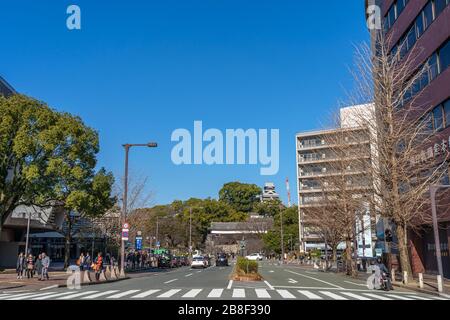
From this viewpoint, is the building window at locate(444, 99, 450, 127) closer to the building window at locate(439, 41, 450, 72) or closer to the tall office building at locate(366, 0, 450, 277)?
the tall office building at locate(366, 0, 450, 277)

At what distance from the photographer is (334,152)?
32.7 m

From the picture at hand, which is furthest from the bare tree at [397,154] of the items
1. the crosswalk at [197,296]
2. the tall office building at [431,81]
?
the crosswalk at [197,296]

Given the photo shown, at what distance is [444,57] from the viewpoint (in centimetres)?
2628

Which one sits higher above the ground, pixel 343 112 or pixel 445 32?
pixel 445 32

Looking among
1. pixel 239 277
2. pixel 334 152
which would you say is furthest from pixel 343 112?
pixel 239 277

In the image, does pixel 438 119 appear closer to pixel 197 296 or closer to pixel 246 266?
pixel 246 266

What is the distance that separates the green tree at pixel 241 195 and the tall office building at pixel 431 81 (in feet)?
244

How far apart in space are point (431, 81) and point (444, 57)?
2157 mm

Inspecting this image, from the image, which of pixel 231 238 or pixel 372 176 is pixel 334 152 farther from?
pixel 231 238

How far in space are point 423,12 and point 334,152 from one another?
1117 cm

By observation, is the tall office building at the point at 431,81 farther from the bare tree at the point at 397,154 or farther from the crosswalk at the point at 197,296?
the crosswalk at the point at 197,296

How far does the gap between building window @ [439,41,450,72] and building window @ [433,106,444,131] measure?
8.22ft

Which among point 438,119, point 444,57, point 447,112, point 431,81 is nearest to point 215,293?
point 447,112
